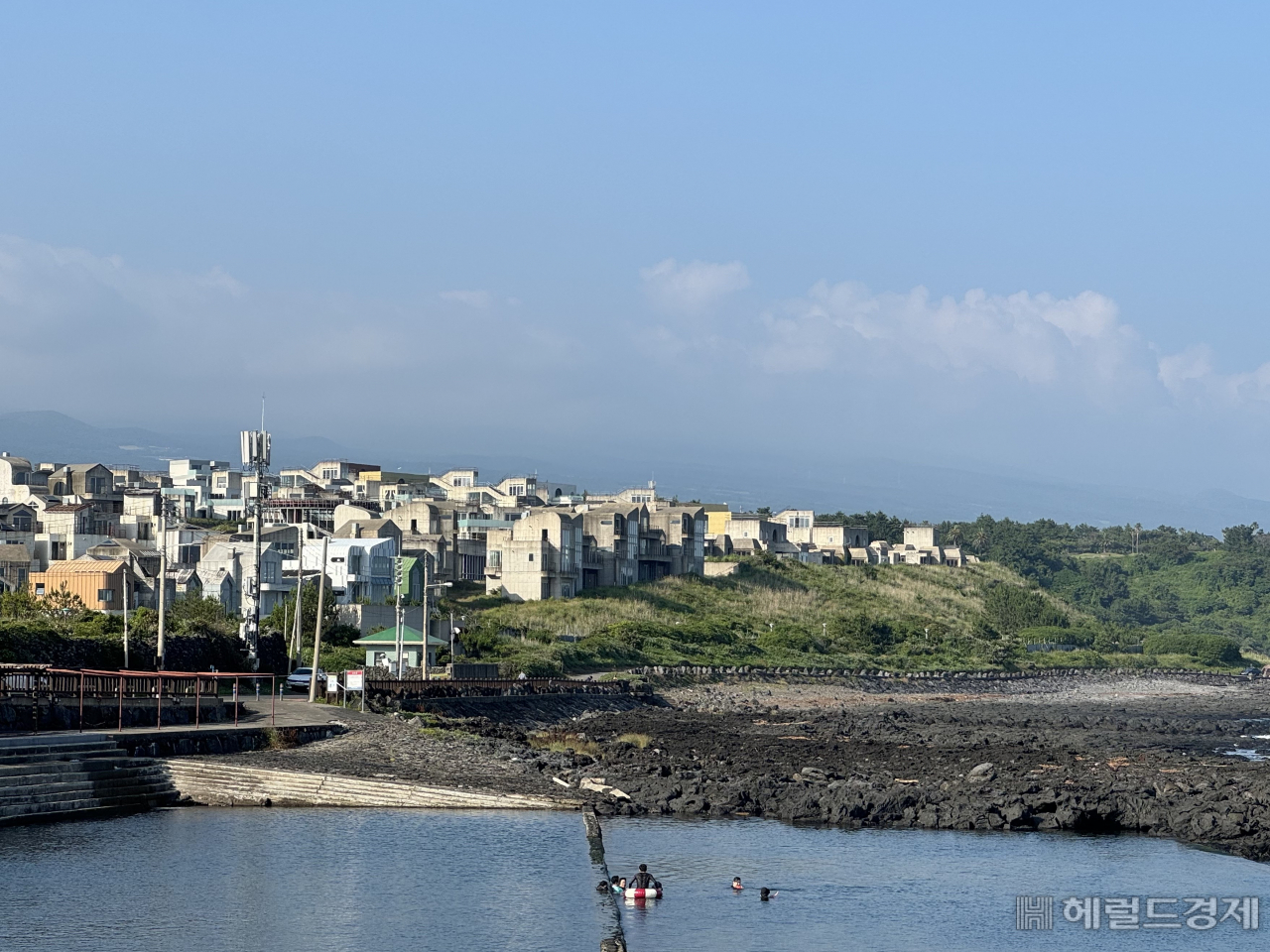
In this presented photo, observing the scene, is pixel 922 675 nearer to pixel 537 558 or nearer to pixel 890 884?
pixel 537 558

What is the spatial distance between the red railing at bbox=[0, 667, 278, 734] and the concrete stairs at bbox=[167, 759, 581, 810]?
3501 mm

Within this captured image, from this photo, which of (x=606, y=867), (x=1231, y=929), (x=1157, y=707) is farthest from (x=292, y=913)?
(x=1157, y=707)

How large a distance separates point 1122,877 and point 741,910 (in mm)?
9088

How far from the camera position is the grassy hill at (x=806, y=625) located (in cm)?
10112

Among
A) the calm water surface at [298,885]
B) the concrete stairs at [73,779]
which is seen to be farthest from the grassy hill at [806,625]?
the calm water surface at [298,885]

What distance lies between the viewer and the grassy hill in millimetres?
101125

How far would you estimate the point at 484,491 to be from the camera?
6398 inches

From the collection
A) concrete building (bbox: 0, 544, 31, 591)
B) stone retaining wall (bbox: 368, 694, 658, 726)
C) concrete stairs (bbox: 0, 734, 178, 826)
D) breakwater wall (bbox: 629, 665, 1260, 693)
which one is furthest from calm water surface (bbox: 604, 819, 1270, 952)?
concrete building (bbox: 0, 544, 31, 591)

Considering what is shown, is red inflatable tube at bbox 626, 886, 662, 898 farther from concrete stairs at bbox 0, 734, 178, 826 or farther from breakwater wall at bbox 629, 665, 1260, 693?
breakwater wall at bbox 629, 665, 1260, 693

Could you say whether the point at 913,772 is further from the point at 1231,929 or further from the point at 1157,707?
the point at 1157,707

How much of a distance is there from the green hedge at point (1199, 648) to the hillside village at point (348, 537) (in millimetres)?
27489

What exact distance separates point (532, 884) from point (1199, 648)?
5086 inches

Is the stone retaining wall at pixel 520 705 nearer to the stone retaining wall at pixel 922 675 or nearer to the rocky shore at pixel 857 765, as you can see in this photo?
the rocky shore at pixel 857 765

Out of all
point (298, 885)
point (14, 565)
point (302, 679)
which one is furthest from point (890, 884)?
point (14, 565)
